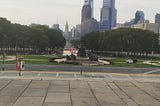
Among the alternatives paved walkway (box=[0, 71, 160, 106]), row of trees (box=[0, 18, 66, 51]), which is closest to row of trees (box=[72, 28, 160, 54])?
row of trees (box=[0, 18, 66, 51])

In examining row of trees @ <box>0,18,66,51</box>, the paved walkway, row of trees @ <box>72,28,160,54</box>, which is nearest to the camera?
the paved walkway

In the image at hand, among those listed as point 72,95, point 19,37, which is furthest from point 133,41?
point 72,95

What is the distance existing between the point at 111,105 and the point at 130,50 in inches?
4535

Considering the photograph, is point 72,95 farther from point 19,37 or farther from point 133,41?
point 19,37

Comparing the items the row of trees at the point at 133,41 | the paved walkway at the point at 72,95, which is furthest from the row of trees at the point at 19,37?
the paved walkway at the point at 72,95

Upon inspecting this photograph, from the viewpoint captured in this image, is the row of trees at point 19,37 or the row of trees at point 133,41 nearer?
the row of trees at point 19,37

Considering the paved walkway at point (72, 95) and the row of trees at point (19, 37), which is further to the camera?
the row of trees at point (19, 37)

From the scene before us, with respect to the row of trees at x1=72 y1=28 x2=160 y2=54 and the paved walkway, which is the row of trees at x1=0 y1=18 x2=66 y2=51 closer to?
the row of trees at x1=72 y1=28 x2=160 y2=54

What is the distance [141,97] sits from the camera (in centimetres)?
2628

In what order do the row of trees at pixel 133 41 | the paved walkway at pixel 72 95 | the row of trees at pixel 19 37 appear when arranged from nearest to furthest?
the paved walkway at pixel 72 95 → the row of trees at pixel 19 37 → the row of trees at pixel 133 41

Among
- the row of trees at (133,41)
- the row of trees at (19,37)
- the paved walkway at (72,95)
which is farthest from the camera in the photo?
the row of trees at (133,41)

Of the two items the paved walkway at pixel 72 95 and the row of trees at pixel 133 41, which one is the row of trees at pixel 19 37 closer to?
the row of trees at pixel 133 41

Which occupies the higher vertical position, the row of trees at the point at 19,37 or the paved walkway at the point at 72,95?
the row of trees at the point at 19,37

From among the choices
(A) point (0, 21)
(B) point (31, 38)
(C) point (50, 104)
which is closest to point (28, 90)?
(C) point (50, 104)
